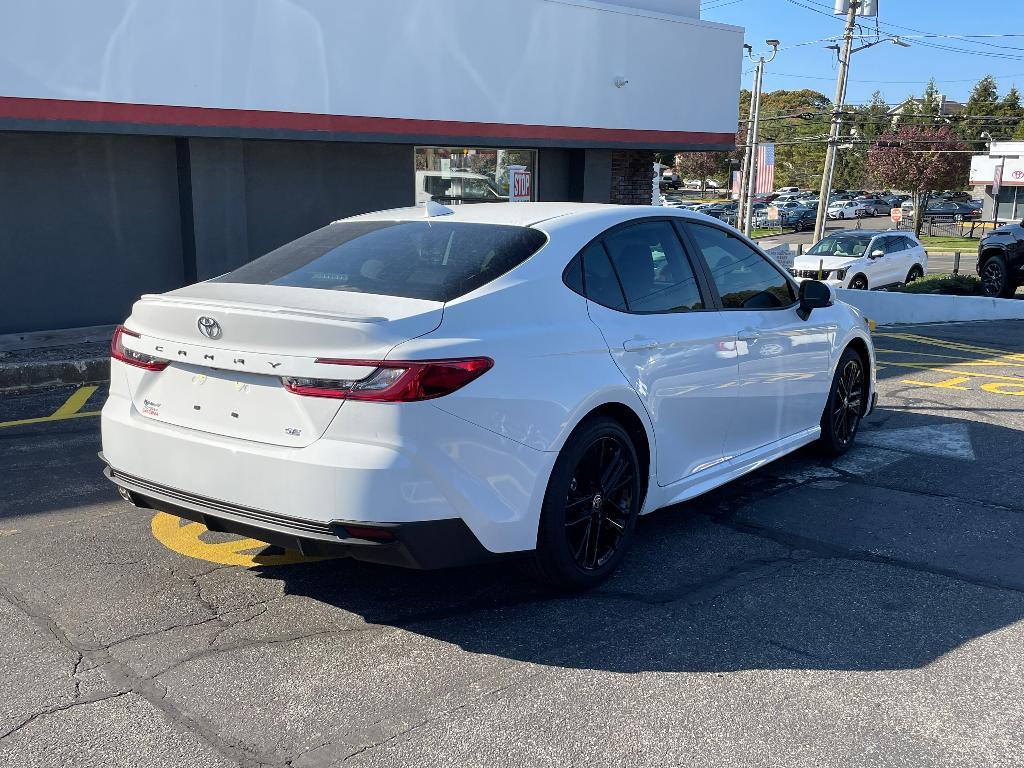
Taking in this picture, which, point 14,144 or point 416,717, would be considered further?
point 14,144

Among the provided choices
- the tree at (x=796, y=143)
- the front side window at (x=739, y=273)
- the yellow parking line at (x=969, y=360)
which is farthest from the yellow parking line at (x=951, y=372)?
the tree at (x=796, y=143)

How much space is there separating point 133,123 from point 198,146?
3.90 feet

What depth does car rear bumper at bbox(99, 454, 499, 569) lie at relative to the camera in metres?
3.73

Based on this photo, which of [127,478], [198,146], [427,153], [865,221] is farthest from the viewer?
[865,221]

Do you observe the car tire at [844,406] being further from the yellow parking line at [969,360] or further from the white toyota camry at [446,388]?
the yellow parking line at [969,360]

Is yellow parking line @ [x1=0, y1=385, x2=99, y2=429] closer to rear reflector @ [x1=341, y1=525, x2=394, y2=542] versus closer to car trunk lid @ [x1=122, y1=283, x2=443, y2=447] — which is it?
car trunk lid @ [x1=122, y1=283, x2=443, y2=447]

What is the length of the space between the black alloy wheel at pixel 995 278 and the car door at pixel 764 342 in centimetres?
1664

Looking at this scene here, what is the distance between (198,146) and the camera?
12.6 meters

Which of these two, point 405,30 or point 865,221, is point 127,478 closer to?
point 405,30

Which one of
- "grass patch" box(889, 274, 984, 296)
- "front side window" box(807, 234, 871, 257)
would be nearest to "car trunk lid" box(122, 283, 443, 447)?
"grass patch" box(889, 274, 984, 296)

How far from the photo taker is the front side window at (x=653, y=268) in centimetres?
489

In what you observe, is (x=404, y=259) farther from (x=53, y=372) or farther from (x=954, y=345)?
(x=954, y=345)

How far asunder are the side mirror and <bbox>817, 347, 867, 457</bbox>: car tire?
0.68 metres

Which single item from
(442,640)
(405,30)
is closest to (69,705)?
(442,640)
